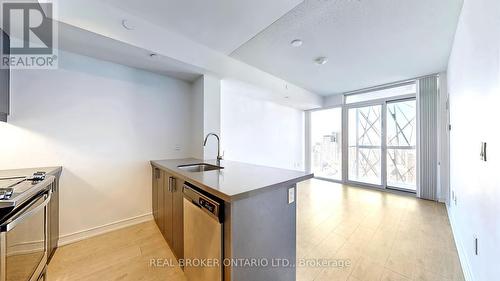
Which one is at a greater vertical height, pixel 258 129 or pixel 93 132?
pixel 258 129

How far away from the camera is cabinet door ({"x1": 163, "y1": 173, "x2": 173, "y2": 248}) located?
1935 millimetres

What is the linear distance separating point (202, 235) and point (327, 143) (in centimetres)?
525

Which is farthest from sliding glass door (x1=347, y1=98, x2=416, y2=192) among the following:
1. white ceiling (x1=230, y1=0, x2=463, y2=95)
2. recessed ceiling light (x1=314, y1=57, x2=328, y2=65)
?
recessed ceiling light (x1=314, y1=57, x2=328, y2=65)

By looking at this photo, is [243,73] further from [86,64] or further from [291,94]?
[86,64]

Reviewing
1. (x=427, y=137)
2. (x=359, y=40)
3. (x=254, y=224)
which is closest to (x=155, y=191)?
(x=254, y=224)

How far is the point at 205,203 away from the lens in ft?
4.01

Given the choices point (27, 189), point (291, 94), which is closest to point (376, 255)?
point (27, 189)

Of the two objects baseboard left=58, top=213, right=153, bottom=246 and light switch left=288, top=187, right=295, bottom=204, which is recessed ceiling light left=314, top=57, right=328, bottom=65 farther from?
baseboard left=58, top=213, right=153, bottom=246

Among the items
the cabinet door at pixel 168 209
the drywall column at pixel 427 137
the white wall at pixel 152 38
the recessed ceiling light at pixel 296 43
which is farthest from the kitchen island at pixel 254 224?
the drywall column at pixel 427 137

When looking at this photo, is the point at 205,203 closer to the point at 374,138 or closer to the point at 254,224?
the point at 254,224

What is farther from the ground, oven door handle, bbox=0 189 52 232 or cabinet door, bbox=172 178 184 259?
oven door handle, bbox=0 189 52 232

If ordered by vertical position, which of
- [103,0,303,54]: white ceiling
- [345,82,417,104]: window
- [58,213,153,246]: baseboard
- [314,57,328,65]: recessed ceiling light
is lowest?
[58,213,153,246]: baseboard

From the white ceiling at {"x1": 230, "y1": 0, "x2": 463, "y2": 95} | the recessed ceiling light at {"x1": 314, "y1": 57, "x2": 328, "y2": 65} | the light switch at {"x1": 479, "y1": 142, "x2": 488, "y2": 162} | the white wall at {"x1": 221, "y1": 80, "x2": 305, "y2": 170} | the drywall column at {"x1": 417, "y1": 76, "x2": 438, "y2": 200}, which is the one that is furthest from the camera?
the white wall at {"x1": 221, "y1": 80, "x2": 305, "y2": 170}

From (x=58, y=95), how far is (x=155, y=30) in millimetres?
1338
